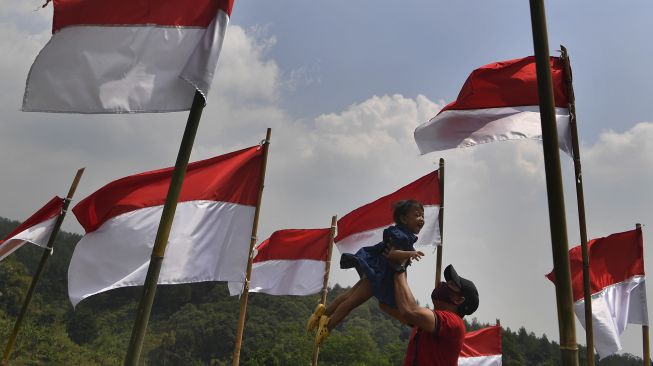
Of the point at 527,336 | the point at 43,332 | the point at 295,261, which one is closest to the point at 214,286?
the point at 43,332

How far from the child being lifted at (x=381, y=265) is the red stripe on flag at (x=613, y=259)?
7.54 metres

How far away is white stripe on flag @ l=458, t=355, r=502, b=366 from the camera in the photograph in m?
13.0

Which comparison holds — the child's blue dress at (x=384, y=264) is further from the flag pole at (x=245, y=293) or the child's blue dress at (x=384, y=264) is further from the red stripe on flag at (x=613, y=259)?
the red stripe on flag at (x=613, y=259)

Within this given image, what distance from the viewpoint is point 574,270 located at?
10.6 metres

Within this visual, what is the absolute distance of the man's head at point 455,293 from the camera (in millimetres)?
4133

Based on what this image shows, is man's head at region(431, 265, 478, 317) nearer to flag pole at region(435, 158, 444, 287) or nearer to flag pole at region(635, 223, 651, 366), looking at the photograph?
flag pole at region(435, 158, 444, 287)

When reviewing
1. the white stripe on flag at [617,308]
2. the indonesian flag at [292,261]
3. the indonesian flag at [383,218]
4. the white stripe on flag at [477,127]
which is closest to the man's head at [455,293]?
the white stripe on flag at [477,127]

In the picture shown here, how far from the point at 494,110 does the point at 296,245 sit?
28.7 feet

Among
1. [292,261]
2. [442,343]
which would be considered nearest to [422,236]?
[292,261]

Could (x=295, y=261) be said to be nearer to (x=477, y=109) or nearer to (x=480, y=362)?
(x=480, y=362)

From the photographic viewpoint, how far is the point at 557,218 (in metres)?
3.35

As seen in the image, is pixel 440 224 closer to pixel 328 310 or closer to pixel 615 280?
pixel 615 280

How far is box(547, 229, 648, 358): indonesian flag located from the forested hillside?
6830 cm

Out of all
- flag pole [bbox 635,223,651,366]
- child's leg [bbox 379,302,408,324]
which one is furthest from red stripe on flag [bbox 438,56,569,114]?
flag pole [bbox 635,223,651,366]
